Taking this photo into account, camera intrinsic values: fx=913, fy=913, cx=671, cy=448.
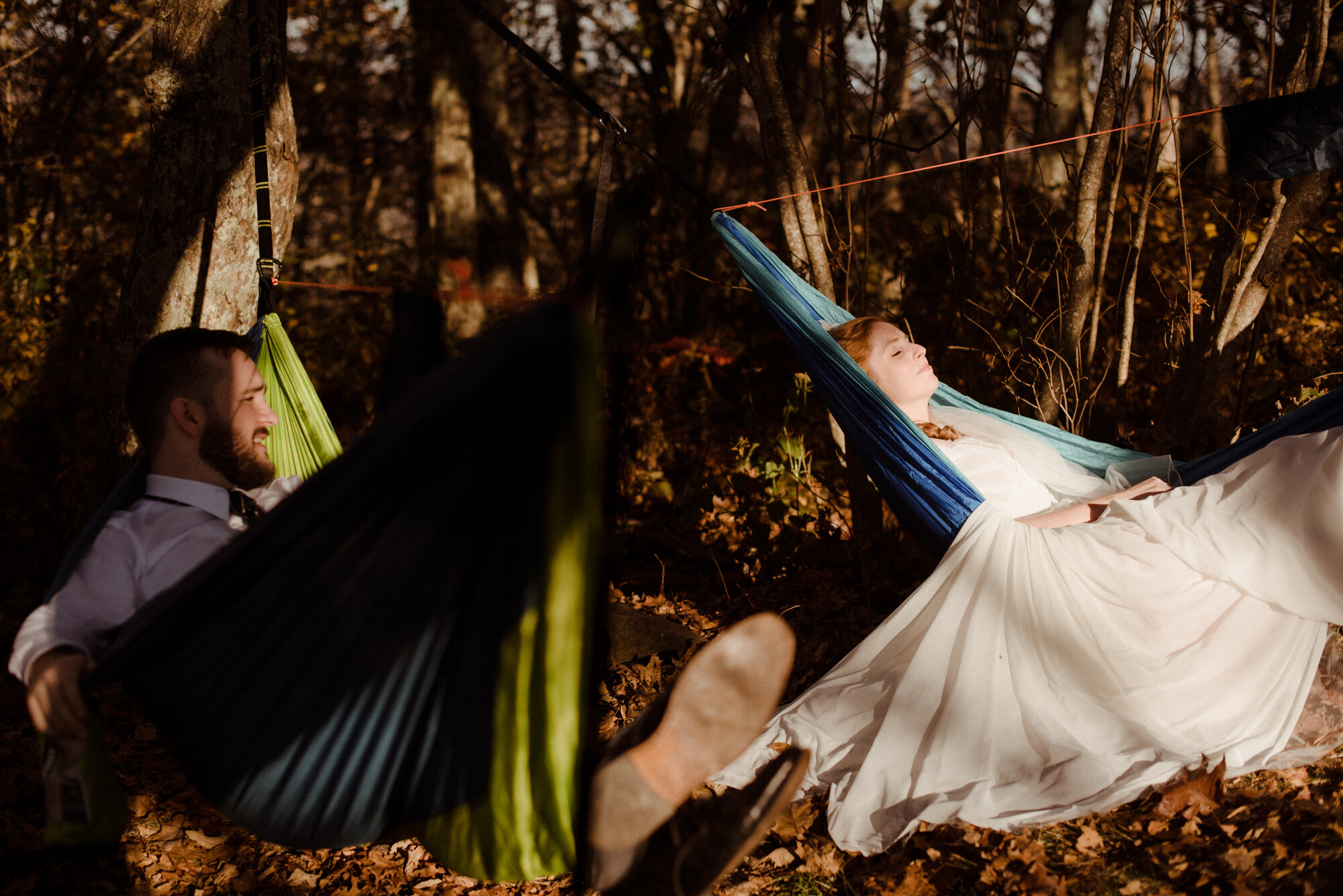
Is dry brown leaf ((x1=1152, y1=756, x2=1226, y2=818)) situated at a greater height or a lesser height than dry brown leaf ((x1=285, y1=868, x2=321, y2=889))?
greater

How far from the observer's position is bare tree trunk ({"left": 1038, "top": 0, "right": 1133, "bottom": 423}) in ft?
9.29

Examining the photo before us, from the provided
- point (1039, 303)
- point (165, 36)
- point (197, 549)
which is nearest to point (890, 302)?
point (1039, 303)

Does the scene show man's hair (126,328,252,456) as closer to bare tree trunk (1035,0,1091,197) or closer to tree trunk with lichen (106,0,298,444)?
tree trunk with lichen (106,0,298,444)

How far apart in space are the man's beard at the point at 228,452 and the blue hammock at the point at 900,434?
1337mm

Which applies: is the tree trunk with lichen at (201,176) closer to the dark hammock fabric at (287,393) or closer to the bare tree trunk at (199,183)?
the bare tree trunk at (199,183)

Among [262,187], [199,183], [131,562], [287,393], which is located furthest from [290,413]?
[199,183]

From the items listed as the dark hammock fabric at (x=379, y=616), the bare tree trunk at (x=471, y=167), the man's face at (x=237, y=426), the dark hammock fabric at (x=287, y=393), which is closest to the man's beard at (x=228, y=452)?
the man's face at (x=237, y=426)

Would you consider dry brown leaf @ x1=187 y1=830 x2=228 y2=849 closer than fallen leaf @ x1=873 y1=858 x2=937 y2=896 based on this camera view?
No

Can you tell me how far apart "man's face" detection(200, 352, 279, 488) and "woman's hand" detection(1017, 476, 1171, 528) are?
1.72 metres

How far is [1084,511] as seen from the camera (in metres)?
2.23

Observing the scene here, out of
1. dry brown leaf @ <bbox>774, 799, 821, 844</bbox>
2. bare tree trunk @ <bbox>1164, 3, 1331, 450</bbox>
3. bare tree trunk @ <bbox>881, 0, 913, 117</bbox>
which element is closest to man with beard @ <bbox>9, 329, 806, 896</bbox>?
dry brown leaf @ <bbox>774, 799, 821, 844</bbox>

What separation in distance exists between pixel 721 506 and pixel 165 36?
8.59 feet

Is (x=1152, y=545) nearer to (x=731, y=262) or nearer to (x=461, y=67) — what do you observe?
(x=731, y=262)

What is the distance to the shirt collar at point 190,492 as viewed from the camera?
1.68 m
